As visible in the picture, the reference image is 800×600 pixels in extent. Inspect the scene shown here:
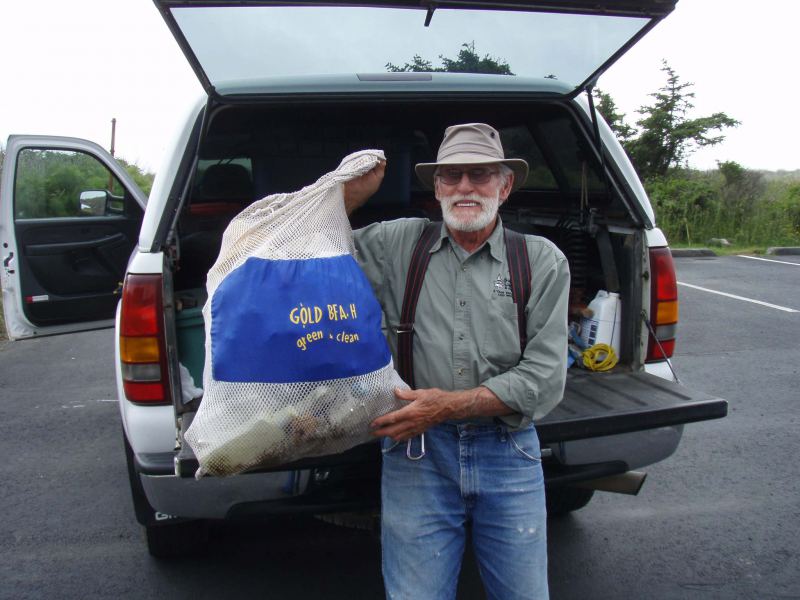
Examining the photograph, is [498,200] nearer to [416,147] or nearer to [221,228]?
[221,228]

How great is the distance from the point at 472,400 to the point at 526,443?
0.25 metres

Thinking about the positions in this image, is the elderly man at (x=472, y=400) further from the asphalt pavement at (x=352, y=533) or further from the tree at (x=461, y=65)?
the asphalt pavement at (x=352, y=533)

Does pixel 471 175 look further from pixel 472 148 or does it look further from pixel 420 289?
pixel 420 289

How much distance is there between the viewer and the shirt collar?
6.64 feet

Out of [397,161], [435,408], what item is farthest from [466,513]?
[397,161]

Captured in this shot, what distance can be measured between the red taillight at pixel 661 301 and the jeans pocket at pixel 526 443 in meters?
1.02

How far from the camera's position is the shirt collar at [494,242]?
6.64 ft

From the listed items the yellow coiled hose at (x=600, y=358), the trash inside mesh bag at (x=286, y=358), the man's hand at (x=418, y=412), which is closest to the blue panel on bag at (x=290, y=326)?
the trash inside mesh bag at (x=286, y=358)

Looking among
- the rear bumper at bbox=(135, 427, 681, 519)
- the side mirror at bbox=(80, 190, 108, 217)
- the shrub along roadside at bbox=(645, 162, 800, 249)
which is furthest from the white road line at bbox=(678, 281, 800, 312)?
the side mirror at bbox=(80, 190, 108, 217)

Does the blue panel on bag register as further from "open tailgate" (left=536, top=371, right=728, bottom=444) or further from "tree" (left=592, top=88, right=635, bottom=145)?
"tree" (left=592, top=88, right=635, bottom=145)

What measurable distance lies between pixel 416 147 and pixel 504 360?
2.51 m

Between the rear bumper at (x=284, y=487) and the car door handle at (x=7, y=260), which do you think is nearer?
the rear bumper at (x=284, y=487)

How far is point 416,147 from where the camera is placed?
4242 mm

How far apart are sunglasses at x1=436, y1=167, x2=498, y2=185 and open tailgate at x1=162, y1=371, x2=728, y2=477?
0.79 m
